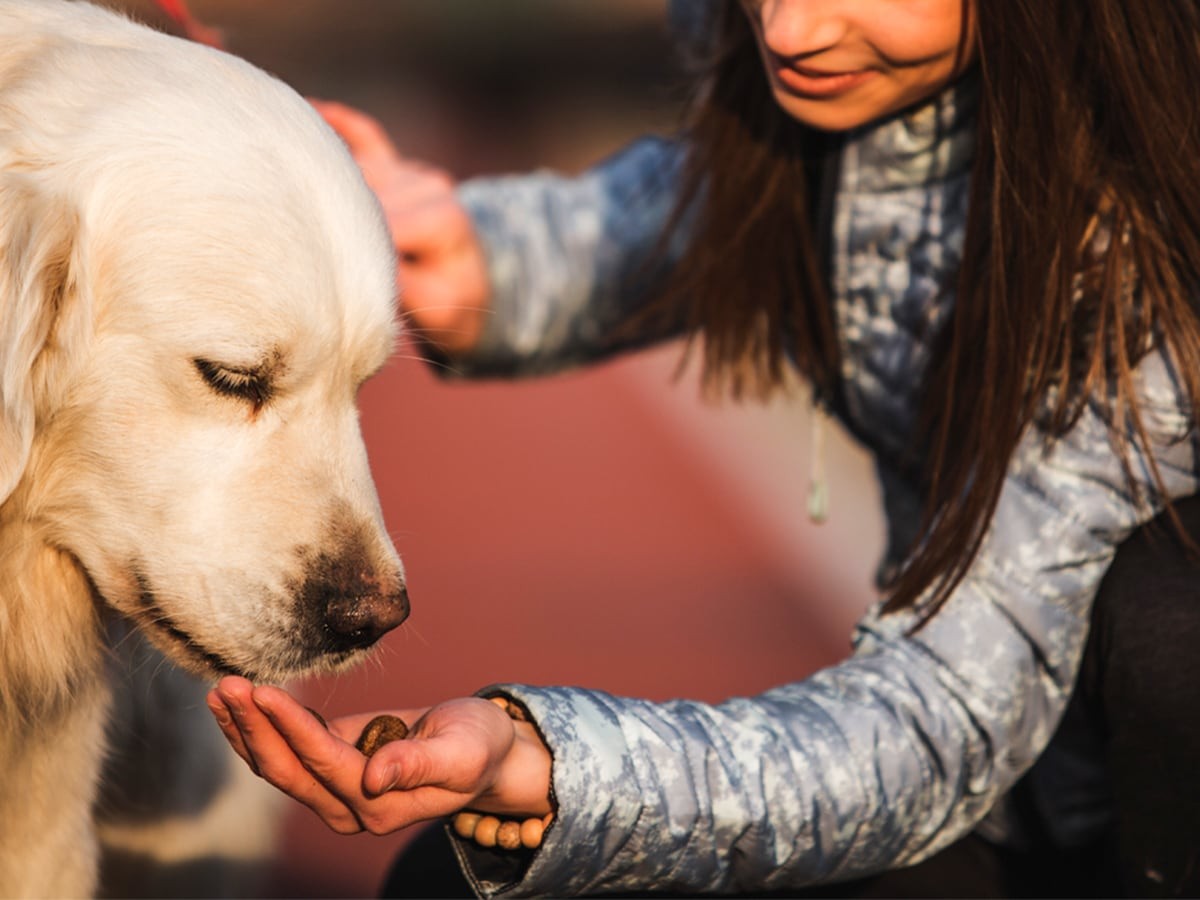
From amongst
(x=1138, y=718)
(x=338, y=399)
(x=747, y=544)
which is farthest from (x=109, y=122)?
(x=747, y=544)

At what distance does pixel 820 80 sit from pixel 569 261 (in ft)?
3.33

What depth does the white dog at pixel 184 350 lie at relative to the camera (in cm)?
182

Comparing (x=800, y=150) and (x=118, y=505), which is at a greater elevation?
(x=800, y=150)

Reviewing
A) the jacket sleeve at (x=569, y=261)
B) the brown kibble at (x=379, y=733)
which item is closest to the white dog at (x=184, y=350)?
the brown kibble at (x=379, y=733)

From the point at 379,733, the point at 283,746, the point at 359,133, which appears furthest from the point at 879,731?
the point at 359,133

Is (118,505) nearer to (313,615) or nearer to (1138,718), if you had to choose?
(313,615)

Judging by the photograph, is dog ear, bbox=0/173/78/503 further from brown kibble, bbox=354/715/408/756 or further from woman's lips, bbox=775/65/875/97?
woman's lips, bbox=775/65/875/97

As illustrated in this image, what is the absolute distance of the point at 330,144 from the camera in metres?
1.97

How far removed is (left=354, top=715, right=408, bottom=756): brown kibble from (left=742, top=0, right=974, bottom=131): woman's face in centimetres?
113

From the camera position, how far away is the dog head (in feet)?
5.98

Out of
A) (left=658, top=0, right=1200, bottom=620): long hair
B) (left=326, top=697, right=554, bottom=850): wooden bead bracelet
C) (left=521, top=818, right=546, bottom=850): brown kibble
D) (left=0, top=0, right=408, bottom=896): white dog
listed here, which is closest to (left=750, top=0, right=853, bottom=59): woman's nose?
(left=658, top=0, right=1200, bottom=620): long hair

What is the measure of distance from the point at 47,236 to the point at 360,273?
39cm

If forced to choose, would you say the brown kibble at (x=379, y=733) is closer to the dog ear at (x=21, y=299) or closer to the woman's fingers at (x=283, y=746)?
the woman's fingers at (x=283, y=746)

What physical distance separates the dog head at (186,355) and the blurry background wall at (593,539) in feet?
1.01
